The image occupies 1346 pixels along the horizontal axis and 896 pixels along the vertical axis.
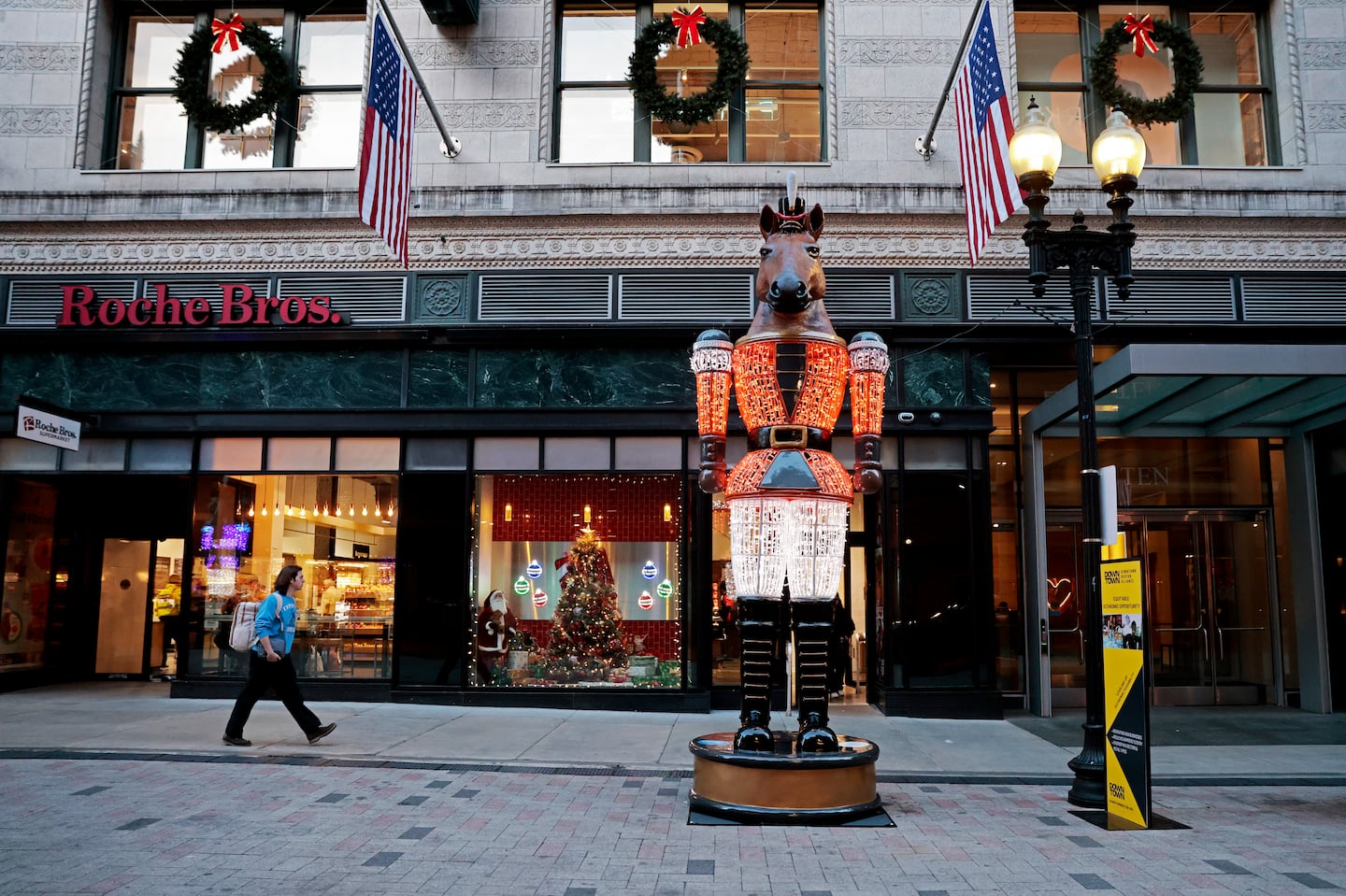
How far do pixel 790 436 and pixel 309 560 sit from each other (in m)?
8.13

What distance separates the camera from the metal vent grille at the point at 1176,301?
12422 mm

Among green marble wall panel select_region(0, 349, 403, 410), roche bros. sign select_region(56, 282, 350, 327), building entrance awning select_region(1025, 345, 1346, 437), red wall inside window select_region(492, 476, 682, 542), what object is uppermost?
roche bros. sign select_region(56, 282, 350, 327)

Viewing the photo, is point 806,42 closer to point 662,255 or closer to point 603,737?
point 662,255

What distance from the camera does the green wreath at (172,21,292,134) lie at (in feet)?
43.0

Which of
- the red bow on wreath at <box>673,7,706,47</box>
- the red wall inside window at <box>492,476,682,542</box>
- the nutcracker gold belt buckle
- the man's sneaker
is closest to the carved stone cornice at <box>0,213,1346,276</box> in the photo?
the red bow on wreath at <box>673,7,706,47</box>

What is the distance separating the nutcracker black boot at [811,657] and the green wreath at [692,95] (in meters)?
8.14

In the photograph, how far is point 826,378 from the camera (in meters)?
7.12

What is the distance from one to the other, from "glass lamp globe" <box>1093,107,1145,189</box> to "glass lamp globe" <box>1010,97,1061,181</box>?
0.37 metres

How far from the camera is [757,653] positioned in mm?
6961

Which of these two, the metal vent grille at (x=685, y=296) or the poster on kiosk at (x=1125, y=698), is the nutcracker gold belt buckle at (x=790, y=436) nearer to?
the poster on kiosk at (x=1125, y=698)

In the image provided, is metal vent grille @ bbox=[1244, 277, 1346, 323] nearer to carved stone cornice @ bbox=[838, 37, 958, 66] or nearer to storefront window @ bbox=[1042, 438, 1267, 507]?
Result: storefront window @ bbox=[1042, 438, 1267, 507]

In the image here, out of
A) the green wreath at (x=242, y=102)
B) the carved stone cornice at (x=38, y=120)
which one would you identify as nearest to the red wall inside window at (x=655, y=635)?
the green wreath at (x=242, y=102)

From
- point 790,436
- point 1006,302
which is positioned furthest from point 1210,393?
point 790,436

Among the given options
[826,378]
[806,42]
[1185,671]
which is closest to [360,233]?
[806,42]
